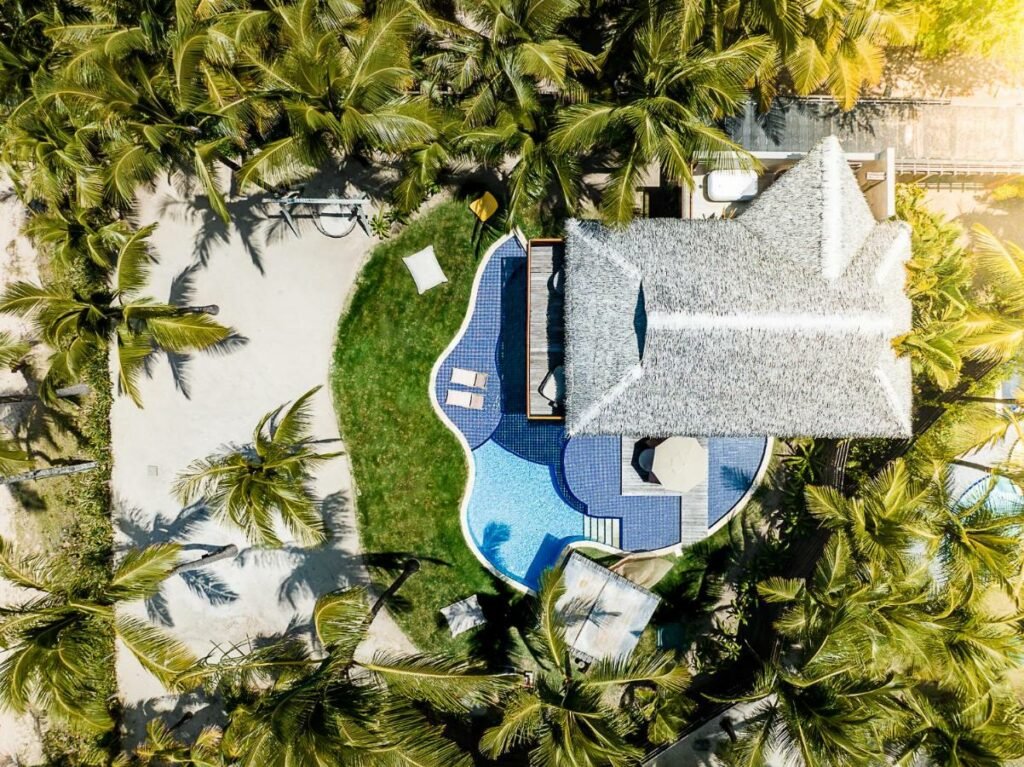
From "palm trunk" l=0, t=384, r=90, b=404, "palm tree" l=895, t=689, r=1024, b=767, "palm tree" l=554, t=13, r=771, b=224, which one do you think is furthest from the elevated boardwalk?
"palm trunk" l=0, t=384, r=90, b=404

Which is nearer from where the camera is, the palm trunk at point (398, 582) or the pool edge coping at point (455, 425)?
the palm trunk at point (398, 582)

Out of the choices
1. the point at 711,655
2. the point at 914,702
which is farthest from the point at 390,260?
the point at 914,702

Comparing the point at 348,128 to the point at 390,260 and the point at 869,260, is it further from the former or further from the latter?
the point at 869,260

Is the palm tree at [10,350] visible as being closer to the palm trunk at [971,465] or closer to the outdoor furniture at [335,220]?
the outdoor furniture at [335,220]

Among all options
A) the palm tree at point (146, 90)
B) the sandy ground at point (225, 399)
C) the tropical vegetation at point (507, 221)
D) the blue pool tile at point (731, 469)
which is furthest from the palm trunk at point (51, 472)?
the blue pool tile at point (731, 469)

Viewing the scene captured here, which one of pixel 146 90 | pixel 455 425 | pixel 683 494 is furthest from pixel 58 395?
pixel 683 494

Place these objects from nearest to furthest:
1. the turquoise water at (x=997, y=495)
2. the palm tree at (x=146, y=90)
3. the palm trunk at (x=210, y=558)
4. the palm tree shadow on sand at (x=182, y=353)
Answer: the palm tree at (x=146, y=90)
the turquoise water at (x=997, y=495)
the palm trunk at (x=210, y=558)
the palm tree shadow on sand at (x=182, y=353)

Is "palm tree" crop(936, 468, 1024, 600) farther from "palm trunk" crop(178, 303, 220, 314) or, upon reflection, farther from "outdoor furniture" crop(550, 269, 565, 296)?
"palm trunk" crop(178, 303, 220, 314)
